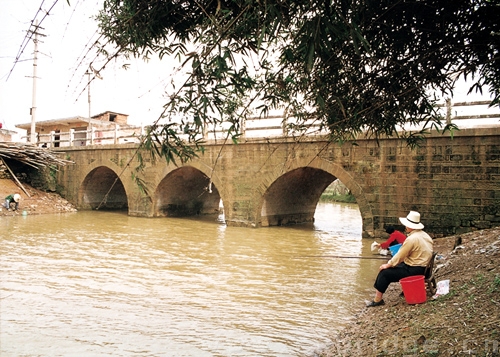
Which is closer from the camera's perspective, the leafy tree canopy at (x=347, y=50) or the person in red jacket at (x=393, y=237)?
the leafy tree canopy at (x=347, y=50)

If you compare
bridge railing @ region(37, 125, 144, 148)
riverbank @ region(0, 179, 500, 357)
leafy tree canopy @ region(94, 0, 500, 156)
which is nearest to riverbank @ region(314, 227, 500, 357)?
riverbank @ region(0, 179, 500, 357)

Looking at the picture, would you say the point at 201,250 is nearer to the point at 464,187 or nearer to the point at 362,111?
the point at 464,187

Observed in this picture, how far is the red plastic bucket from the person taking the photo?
512cm

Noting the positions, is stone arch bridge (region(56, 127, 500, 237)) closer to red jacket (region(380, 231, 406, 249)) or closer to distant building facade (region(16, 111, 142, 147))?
red jacket (region(380, 231, 406, 249))

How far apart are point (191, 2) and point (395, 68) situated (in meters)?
2.02

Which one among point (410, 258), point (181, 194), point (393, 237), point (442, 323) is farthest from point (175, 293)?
point (181, 194)

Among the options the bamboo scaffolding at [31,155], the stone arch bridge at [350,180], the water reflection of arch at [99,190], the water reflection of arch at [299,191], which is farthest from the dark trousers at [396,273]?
the bamboo scaffolding at [31,155]

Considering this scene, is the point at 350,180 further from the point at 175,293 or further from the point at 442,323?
the point at 442,323

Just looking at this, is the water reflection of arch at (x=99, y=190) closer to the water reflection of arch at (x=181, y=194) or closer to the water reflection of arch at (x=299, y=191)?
the water reflection of arch at (x=181, y=194)

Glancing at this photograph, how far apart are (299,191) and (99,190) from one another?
37.3ft

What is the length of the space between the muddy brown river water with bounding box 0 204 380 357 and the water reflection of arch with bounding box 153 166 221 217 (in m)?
4.63

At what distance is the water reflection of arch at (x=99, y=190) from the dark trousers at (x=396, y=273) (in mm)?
16978

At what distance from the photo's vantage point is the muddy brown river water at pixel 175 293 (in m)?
4.87

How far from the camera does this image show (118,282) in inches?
300
